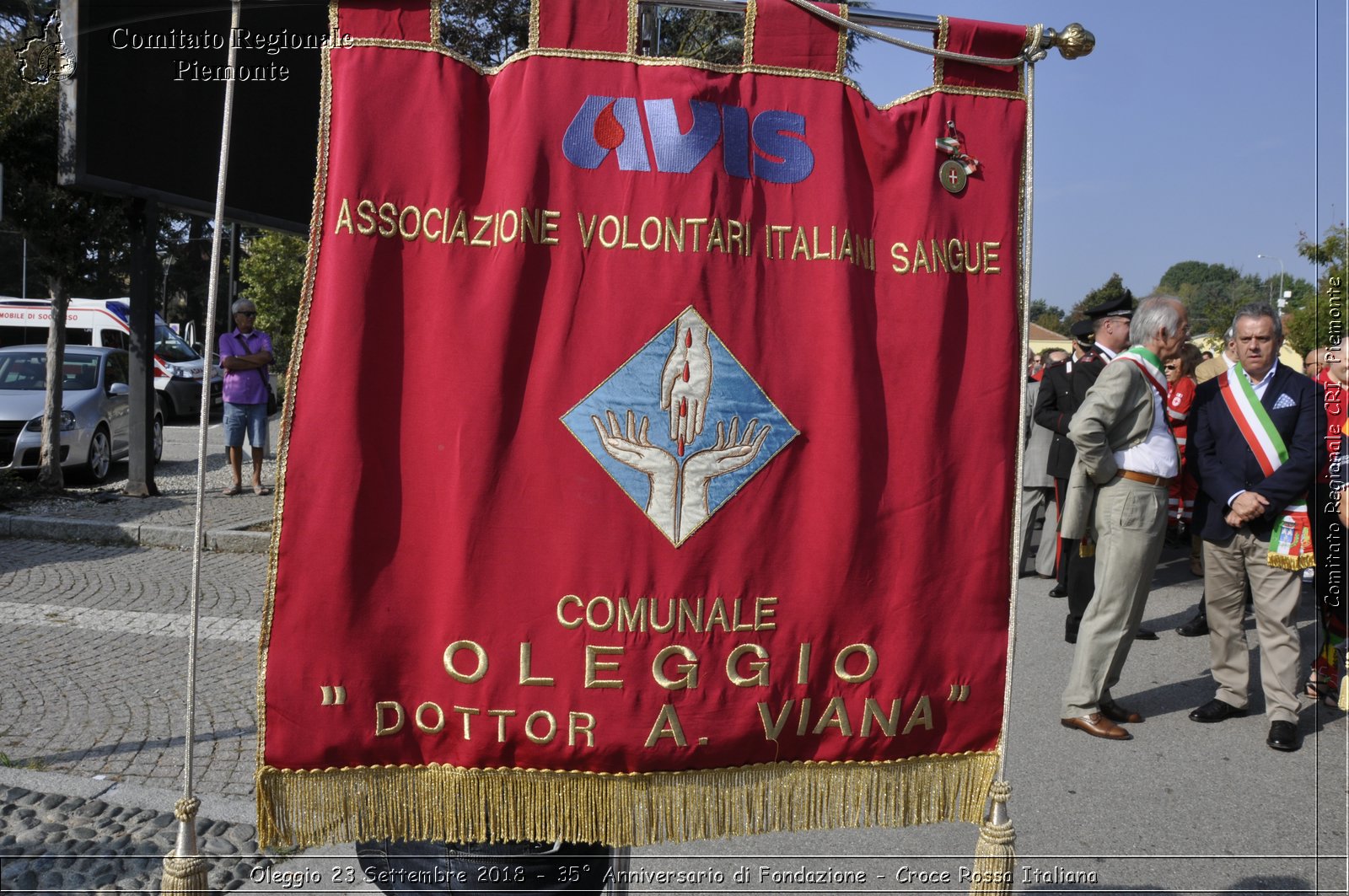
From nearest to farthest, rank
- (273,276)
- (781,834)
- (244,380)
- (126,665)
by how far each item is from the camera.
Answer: (781,834)
(126,665)
(244,380)
(273,276)

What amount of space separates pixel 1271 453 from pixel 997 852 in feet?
12.8

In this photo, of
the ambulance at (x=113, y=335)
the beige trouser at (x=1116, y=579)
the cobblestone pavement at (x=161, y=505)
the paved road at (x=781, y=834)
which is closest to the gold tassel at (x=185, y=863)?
the paved road at (x=781, y=834)

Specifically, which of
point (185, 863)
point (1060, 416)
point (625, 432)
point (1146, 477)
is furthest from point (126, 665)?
point (1060, 416)

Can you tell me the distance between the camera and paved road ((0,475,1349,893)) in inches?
138

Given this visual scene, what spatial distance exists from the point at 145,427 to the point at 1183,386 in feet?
31.9

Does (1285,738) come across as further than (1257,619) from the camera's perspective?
No

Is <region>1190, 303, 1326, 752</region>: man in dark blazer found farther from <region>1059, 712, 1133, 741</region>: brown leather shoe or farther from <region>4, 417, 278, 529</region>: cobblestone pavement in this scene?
<region>4, 417, 278, 529</region>: cobblestone pavement

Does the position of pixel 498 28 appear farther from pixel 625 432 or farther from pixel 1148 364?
pixel 625 432

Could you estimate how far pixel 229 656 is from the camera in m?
5.68

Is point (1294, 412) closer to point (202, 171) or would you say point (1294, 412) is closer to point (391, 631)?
point (391, 631)

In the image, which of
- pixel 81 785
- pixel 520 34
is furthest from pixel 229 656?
pixel 520 34

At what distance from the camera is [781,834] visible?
3783 mm

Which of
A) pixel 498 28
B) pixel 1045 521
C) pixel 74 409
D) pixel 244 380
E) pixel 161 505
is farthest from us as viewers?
pixel 74 409

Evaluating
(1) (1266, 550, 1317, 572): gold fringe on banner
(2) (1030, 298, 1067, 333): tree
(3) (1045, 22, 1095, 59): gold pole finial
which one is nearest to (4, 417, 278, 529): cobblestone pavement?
(1) (1266, 550, 1317, 572): gold fringe on banner
